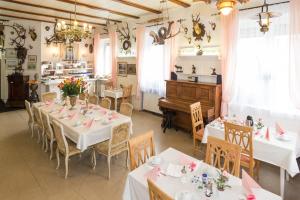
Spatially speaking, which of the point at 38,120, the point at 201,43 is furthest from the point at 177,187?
the point at 201,43

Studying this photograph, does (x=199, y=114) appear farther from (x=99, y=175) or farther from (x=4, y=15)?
(x=4, y=15)

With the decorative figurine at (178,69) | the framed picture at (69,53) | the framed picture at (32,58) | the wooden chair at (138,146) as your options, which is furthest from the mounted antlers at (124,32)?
the wooden chair at (138,146)

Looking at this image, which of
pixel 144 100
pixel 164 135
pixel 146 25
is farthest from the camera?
pixel 144 100

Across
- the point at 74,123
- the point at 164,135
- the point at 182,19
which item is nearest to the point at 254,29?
the point at 182,19

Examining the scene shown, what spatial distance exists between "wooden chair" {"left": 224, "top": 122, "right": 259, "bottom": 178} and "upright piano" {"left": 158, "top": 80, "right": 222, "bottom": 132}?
1409mm

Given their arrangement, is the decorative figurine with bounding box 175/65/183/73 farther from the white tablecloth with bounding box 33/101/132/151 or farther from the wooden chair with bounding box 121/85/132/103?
the white tablecloth with bounding box 33/101/132/151

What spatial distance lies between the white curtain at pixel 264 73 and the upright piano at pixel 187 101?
476 millimetres

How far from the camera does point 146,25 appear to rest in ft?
22.3

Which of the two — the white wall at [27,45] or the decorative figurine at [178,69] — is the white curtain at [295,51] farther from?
the white wall at [27,45]

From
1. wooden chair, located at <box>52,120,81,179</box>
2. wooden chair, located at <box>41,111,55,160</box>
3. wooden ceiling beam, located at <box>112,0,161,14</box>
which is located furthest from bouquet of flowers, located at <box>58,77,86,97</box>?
wooden ceiling beam, located at <box>112,0,161,14</box>

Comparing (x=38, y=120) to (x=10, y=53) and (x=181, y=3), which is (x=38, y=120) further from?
(x=10, y=53)

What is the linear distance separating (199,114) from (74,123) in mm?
2419

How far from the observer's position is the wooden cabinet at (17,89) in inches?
301

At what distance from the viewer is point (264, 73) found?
4.32 metres
